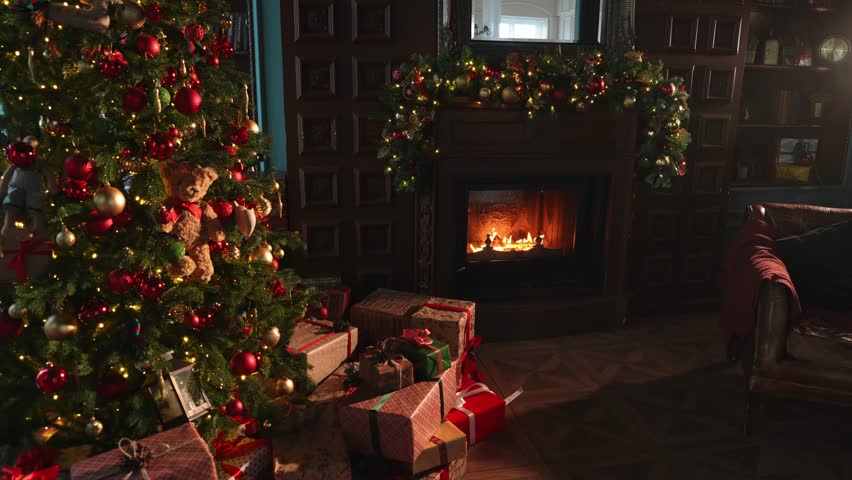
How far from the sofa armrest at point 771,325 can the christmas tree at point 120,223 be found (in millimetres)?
2142

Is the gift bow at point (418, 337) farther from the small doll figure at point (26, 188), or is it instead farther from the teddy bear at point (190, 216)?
the small doll figure at point (26, 188)

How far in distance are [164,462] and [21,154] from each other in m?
1.02

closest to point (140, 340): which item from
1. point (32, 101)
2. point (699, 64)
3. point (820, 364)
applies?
point (32, 101)

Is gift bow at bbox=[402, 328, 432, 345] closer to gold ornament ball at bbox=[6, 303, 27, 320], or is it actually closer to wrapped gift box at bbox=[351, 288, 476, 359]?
wrapped gift box at bbox=[351, 288, 476, 359]

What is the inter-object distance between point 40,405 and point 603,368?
2.73 metres

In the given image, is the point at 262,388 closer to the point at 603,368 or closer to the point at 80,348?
the point at 80,348

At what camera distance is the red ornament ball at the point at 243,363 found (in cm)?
Result: 221

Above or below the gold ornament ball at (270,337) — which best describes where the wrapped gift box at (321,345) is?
below

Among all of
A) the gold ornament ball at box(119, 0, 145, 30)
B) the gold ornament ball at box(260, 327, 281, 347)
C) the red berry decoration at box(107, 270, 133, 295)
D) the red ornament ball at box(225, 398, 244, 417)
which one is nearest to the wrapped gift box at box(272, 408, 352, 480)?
the red ornament ball at box(225, 398, 244, 417)

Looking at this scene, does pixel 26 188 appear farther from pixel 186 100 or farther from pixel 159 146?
pixel 186 100

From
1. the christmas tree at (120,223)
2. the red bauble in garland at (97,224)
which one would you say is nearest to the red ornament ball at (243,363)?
the christmas tree at (120,223)

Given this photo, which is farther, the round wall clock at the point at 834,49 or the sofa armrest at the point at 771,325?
the round wall clock at the point at 834,49

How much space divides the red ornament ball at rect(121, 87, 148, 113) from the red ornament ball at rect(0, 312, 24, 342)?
2.45 feet

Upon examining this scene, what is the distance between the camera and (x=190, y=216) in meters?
2.04
